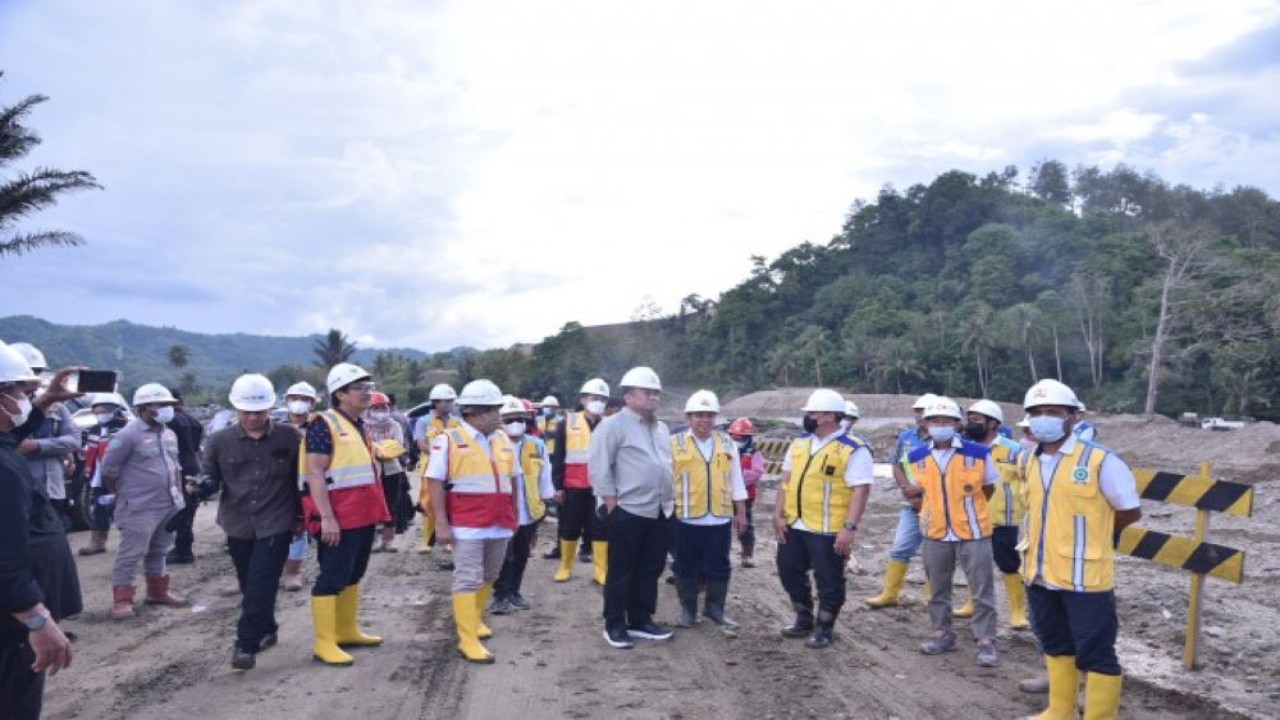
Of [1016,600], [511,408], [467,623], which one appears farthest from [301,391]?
[1016,600]

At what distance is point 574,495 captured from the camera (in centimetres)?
983

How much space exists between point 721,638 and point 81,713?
4317mm

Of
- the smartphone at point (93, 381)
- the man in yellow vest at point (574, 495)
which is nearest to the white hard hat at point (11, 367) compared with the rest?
the smartphone at point (93, 381)

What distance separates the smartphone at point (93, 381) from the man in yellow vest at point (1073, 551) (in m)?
5.28

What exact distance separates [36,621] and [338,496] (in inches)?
116

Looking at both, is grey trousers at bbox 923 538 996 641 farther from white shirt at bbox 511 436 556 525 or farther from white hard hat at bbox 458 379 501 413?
white hard hat at bbox 458 379 501 413

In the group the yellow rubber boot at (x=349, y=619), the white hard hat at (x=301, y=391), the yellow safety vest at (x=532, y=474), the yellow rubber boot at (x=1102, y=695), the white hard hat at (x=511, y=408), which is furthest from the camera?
the white hard hat at (x=301, y=391)

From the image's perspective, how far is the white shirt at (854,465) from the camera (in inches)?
270

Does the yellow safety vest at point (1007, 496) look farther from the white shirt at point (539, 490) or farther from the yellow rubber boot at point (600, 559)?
the yellow rubber boot at point (600, 559)

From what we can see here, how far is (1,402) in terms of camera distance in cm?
343

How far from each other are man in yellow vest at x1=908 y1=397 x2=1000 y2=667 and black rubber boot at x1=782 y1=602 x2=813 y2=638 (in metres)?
0.86

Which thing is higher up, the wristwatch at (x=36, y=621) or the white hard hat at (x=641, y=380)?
the white hard hat at (x=641, y=380)

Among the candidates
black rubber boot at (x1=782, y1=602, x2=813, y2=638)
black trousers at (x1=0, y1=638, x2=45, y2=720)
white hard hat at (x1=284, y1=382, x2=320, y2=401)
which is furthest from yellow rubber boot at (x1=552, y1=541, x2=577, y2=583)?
black trousers at (x1=0, y1=638, x2=45, y2=720)

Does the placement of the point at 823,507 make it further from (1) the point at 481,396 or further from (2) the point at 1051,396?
(1) the point at 481,396
